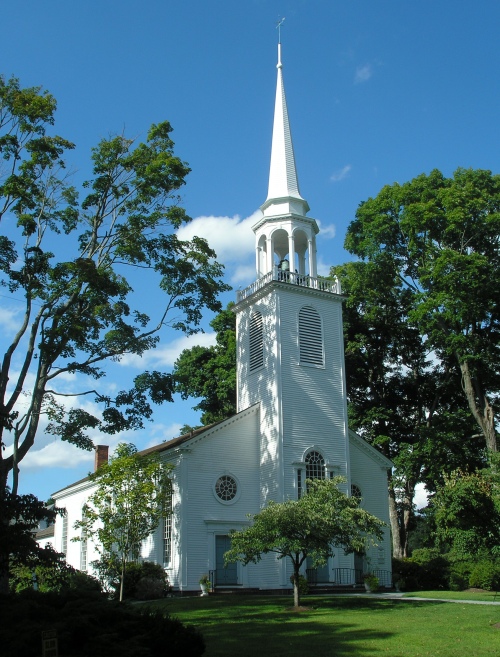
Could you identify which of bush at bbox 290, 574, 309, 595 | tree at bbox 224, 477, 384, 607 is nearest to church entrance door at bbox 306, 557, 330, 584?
bush at bbox 290, 574, 309, 595

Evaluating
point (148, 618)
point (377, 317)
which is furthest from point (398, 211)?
point (148, 618)

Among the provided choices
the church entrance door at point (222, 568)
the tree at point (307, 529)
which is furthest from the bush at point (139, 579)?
the tree at point (307, 529)

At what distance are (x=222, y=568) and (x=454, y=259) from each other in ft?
57.8

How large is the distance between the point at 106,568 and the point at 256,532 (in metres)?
10.1

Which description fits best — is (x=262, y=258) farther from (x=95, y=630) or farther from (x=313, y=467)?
(x=95, y=630)

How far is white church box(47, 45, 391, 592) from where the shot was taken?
93.5 feet

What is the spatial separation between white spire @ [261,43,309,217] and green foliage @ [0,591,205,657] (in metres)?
24.4

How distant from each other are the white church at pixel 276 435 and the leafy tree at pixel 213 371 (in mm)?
7590

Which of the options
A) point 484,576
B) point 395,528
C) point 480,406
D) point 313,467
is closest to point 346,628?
point 313,467

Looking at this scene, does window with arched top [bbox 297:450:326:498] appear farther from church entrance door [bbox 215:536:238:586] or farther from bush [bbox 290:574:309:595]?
bush [bbox 290:574:309:595]

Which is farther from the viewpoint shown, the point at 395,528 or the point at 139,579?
the point at 395,528

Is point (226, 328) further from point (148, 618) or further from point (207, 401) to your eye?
A: point (148, 618)

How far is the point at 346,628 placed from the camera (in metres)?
15.4

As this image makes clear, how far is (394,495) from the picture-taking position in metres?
39.3
